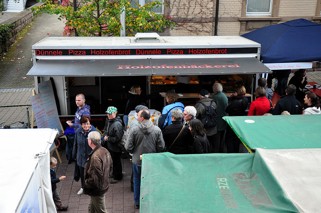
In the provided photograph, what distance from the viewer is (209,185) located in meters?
3.79

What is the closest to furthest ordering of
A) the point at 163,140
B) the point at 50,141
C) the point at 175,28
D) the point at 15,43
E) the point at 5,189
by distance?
the point at 5,189 < the point at 50,141 < the point at 163,140 < the point at 175,28 < the point at 15,43

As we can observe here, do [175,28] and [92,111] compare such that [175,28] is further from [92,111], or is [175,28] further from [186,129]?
[186,129]

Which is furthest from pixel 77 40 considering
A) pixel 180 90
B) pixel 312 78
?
pixel 312 78

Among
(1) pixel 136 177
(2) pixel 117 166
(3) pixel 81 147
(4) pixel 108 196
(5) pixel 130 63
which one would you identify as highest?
(5) pixel 130 63

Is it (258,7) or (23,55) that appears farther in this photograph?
(23,55)

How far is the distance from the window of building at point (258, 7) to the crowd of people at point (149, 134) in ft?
24.5

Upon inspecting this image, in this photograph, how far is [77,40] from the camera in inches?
366

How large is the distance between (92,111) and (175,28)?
21.5ft

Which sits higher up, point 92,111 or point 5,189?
point 5,189

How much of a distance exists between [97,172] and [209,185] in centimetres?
211

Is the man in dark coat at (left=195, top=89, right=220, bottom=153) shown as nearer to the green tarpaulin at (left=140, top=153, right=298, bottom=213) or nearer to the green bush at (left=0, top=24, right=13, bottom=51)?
the green tarpaulin at (left=140, top=153, right=298, bottom=213)

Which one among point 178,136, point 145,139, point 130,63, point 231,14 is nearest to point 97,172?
point 145,139

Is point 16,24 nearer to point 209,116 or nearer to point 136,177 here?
point 209,116

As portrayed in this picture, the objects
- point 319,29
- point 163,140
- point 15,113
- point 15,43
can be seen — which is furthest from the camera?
point 15,43
